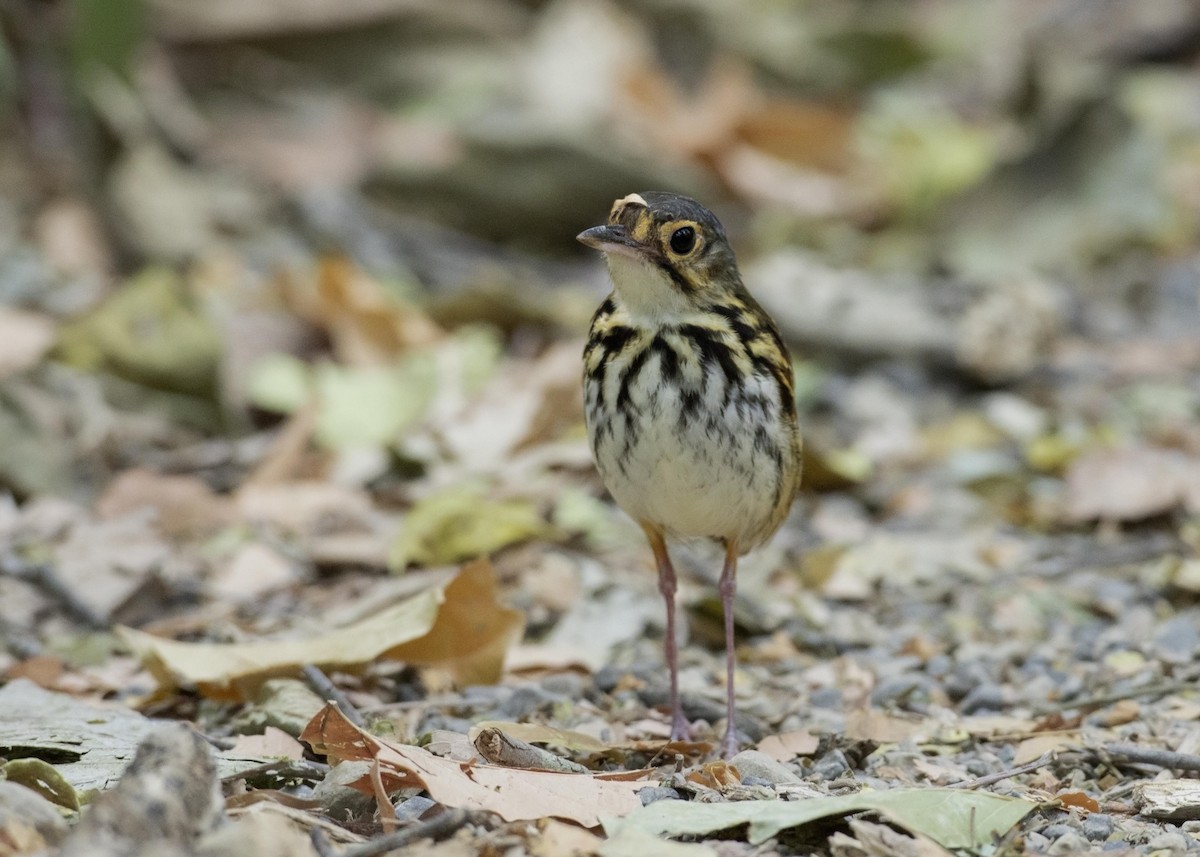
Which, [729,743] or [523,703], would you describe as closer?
[729,743]

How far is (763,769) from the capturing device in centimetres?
373

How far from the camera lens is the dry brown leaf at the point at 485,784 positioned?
3188mm

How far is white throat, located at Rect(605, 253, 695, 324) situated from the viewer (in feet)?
13.7

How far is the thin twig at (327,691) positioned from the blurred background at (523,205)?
82.7 inches

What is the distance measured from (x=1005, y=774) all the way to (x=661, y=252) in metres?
1.53

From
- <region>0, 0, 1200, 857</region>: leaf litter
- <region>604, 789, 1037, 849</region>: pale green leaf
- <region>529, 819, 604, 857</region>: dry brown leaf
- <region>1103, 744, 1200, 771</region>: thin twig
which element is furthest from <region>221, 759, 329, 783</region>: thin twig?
<region>1103, 744, 1200, 771</region>: thin twig

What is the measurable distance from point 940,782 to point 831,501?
8.51 feet

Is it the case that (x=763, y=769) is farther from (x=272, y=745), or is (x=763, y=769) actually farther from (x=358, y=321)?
(x=358, y=321)

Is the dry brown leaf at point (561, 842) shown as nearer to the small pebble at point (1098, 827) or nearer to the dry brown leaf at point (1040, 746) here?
the small pebble at point (1098, 827)

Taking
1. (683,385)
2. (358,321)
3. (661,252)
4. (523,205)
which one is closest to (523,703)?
(683,385)

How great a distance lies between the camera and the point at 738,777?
144 inches

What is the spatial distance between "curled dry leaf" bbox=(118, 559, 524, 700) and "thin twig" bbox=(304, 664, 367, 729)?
1.5 inches

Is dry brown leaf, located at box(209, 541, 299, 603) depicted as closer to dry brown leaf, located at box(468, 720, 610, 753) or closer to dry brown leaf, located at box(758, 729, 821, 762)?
dry brown leaf, located at box(468, 720, 610, 753)

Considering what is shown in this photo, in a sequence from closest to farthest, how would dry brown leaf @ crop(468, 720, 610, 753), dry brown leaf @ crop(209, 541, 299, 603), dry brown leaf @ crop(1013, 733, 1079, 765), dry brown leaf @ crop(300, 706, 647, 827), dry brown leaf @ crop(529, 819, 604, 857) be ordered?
dry brown leaf @ crop(529, 819, 604, 857), dry brown leaf @ crop(300, 706, 647, 827), dry brown leaf @ crop(468, 720, 610, 753), dry brown leaf @ crop(1013, 733, 1079, 765), dry brown leaf @ crop(209, 541, 299, 603)
